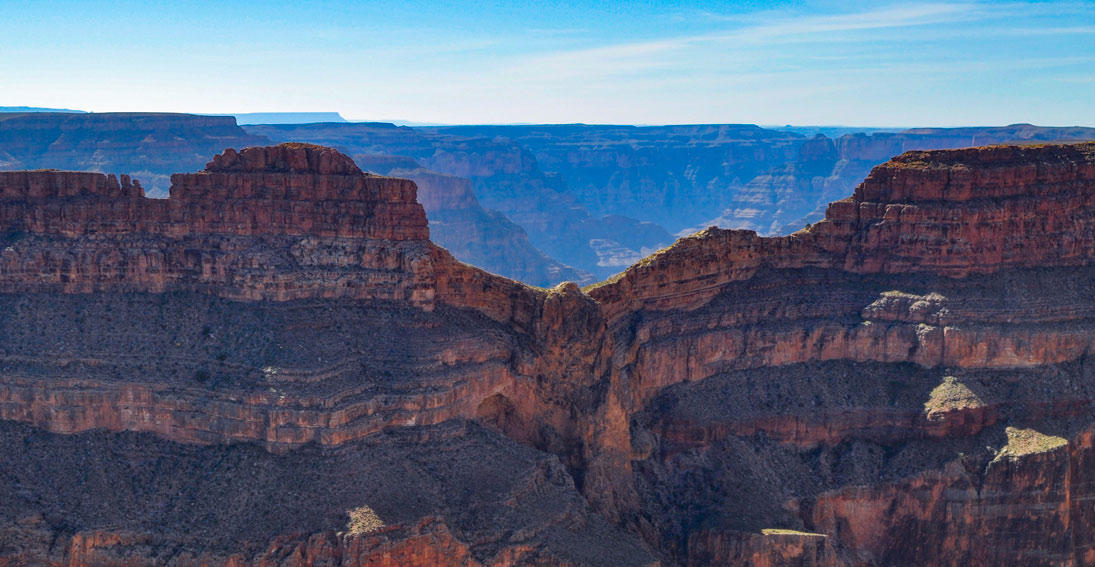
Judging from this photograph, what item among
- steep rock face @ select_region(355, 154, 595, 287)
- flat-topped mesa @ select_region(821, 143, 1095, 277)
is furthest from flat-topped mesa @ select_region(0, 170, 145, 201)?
steep rock face @ select_region(355, 154, 595, 287)

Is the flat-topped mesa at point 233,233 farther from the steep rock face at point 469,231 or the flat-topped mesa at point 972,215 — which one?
the steep rock face at point 469,231

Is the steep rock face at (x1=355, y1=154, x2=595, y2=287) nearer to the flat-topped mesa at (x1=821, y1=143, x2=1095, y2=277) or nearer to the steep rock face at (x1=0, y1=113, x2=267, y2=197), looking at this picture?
the steep rock face at (x1=0, y1=113, x2=267, y2=197)

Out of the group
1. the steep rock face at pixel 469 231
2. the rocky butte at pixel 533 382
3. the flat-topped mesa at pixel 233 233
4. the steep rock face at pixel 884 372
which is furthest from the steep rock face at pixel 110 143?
the steep rock face at pixel 884 372

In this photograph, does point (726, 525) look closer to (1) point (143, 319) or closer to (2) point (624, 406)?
(2) point (624, 406)

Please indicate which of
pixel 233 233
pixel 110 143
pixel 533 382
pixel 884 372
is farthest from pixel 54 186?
pixel 110 143

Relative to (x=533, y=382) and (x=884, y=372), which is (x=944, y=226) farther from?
(x=533, y=382)
